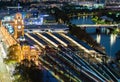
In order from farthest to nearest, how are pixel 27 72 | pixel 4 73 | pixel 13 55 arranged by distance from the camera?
pixel 13 55 → pixel 4 73 → pixel 27 72

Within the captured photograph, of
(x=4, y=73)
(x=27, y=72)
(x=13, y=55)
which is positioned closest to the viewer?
(x=27, y=72)

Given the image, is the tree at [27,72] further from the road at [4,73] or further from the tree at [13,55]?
the tree at [13,55]

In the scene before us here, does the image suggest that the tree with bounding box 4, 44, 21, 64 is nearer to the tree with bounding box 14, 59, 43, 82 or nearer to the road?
the road

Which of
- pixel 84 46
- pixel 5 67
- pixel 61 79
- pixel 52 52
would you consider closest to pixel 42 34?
pixel 84 46

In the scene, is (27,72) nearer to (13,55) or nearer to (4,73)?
(4,73)

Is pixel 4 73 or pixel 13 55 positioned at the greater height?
pixel 13 55

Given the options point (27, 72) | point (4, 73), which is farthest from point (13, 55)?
point (27, 72)

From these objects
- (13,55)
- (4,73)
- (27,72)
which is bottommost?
(4,73)

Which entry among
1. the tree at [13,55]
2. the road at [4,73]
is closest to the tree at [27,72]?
the road at [4,73]

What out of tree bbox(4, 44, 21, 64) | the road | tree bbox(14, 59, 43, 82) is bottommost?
the road

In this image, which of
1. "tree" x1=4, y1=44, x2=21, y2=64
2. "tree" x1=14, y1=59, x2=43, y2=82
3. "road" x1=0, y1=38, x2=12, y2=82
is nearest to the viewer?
"tree" x1=14, y1=59, x2=43, y2=82

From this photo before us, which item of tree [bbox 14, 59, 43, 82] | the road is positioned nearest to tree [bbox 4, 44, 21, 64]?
the road
